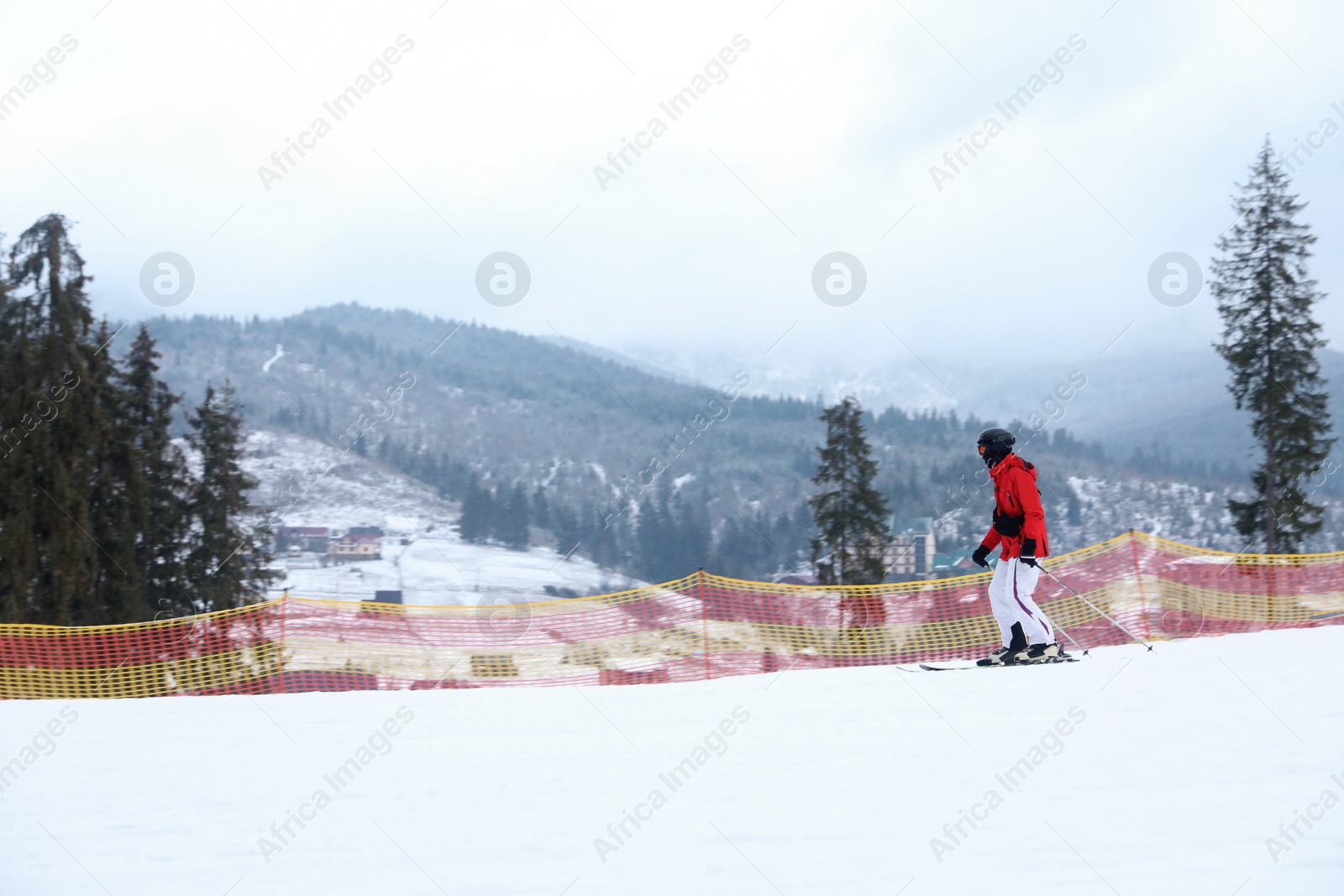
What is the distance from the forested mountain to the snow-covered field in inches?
2504

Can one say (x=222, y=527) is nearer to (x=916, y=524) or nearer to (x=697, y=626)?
(x=697, y=626)

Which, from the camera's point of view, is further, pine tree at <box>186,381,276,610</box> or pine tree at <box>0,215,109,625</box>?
pine tree at <box>186,381,276,610</box>

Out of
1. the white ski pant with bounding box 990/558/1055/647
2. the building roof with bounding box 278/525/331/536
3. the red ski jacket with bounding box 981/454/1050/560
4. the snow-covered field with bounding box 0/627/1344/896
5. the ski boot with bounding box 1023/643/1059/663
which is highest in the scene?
the red ski jacket with bounding box 981/454/1050/560

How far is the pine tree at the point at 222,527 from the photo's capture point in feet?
88.7

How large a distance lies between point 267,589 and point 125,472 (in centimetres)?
543

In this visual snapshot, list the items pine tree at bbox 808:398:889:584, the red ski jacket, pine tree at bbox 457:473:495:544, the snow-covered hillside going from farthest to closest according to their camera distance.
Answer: pine tree at bbox 457:473:495:544
the snow-covered hillside
pine tree at bbox 808:398:889:584
the red ski jacket

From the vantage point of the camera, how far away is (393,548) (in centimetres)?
12512

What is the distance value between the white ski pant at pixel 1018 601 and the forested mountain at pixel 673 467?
61.9 meters

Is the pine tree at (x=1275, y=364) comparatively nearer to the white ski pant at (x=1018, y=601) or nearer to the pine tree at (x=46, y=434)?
the white ski pant at (x=1018, y=601)

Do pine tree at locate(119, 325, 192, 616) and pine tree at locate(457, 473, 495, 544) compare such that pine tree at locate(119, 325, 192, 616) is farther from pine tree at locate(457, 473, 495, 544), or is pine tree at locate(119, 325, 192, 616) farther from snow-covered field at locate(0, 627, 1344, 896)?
pine tree at locate(457, 473, 495, 544)

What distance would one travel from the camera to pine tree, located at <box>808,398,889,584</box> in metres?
28.4

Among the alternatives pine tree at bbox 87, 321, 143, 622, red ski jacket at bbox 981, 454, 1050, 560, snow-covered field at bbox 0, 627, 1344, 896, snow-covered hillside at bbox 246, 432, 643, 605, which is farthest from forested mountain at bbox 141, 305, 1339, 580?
snow-covered field at bbox 0, 627, 1344, 896

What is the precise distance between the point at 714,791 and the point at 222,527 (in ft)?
85.7

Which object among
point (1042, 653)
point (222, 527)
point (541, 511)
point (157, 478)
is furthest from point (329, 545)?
point (1042, 653)
